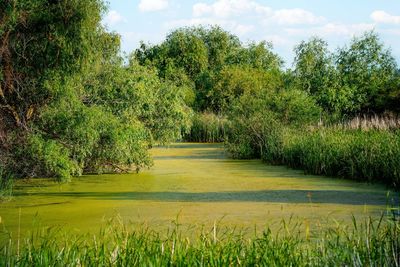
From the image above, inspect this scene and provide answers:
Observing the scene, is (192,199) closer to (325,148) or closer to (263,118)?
(325,148)

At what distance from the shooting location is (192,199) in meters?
8.98

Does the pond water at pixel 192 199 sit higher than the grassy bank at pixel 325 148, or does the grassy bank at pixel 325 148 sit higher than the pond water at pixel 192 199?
the grassy bank at pixel 325 148

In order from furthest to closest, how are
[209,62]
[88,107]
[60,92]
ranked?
[209,62] → [88,107] → [60,92]

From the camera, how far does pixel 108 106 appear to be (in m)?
11.6

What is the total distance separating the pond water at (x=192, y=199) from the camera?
7395mm

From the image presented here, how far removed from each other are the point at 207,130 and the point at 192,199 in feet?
49.1

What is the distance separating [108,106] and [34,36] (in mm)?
2714

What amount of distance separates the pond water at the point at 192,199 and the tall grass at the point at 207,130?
1037 cm

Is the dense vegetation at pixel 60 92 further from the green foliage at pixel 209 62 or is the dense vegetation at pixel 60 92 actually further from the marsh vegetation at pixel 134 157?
the green foliage at pixel 209 62

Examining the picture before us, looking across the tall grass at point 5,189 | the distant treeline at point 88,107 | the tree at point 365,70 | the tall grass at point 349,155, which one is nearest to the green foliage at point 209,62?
the tree at point 365,70

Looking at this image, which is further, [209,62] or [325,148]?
[209,62]

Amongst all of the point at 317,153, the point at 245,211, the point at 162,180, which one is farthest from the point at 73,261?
the point at 317,153

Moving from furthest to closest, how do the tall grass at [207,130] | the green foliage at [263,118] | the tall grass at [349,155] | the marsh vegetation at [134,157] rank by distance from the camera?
the tall grass at [207,130]
the green foliage at [263,118]
the tall grass at [349,155]
the marsh vegetation at [134,157]

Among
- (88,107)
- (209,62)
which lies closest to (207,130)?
(88,107)
